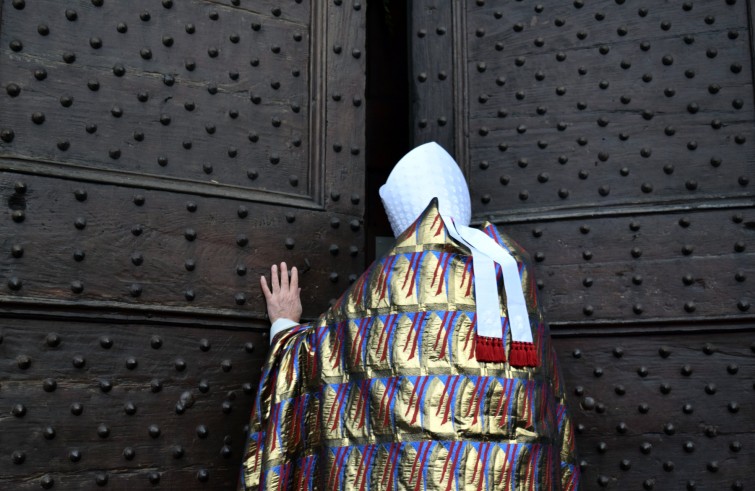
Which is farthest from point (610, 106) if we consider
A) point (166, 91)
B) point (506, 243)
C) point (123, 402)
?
point (123, 402)

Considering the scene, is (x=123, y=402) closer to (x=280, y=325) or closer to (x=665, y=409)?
(x=280, y=325)

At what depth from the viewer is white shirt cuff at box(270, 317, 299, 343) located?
2.59m

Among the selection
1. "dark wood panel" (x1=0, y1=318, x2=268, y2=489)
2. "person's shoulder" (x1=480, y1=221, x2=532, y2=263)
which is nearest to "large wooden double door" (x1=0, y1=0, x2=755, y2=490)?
"dark wood panel" (x1=0, y1=318, x2=268, y2=489)

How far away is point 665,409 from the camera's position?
2.75 metres

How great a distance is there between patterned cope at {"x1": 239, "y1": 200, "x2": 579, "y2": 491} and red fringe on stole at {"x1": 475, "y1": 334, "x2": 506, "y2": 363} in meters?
0.02

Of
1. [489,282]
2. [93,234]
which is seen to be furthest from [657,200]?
[93,234]

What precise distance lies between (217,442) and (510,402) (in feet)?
2.77

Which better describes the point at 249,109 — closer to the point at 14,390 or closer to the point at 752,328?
the point at 14,390

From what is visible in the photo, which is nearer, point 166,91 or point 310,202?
point 166,91

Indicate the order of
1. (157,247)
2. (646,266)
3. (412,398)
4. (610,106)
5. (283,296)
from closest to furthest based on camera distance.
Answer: (412,398), (157,247), (283,296), (646,266), (610,106)

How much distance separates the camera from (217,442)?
Result: 257 centimetres

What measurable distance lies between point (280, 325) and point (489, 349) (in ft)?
2.22

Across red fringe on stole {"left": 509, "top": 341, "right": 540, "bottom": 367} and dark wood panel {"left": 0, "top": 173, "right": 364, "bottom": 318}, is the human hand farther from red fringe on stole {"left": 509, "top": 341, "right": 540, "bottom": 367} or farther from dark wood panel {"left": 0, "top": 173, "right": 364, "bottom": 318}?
red fringe on stole {"left": 509, "top": 341, "right": 540, "bottom": 367}

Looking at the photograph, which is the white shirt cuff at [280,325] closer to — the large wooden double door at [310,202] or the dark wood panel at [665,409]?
the large wooden double door at [310,202]
